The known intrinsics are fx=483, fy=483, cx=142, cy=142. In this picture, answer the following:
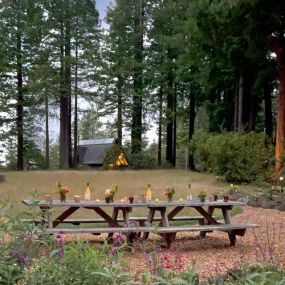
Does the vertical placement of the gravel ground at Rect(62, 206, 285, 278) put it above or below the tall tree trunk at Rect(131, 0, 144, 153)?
below

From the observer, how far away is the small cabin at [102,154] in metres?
27.5

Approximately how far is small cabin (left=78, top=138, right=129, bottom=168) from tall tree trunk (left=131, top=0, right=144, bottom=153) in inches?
58.3

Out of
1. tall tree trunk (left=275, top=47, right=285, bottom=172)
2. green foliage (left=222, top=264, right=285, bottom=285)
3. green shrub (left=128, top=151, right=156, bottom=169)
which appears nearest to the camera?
green foliage (left=222, top=264, right=285, bottom=285)

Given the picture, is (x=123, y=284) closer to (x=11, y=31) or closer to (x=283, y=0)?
(x=283, y=0)

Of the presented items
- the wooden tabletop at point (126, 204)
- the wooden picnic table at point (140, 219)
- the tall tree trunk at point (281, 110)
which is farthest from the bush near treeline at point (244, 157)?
the wooden tabletop at point (126, 204)

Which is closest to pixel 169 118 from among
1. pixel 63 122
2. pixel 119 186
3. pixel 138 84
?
pixel 138 84

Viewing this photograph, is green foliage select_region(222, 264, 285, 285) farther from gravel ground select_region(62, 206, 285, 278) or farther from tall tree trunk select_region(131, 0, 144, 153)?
tall tree trunk select_region(131, 0, 144, 153)

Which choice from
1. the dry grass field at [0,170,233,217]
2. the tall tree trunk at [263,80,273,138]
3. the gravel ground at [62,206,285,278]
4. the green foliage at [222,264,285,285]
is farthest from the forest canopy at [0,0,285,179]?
the green foliage at [222,264,285,285]

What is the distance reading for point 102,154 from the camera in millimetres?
32469

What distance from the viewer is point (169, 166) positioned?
29.2 metres

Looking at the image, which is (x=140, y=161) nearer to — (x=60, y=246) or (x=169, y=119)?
(x=169, y=119)

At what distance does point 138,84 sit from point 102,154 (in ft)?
17.4

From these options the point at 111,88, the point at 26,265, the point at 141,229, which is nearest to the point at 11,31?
the point at 111,88

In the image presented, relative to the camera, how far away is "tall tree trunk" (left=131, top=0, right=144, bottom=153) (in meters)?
30.9
